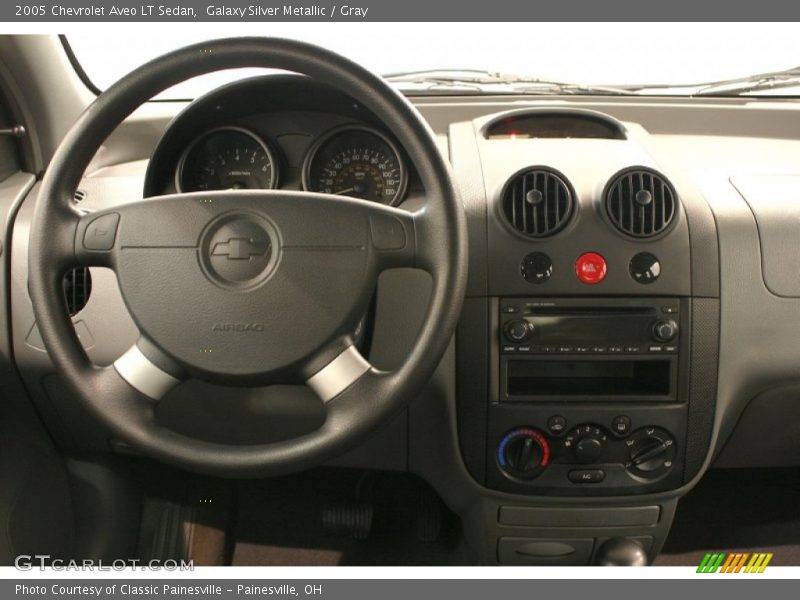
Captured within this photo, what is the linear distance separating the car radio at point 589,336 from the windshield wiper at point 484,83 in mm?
758

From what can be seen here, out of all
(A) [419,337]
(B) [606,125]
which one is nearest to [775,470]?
(B) [606,125]

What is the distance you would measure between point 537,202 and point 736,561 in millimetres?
1150

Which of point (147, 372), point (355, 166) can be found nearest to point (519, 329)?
point (355, 166)

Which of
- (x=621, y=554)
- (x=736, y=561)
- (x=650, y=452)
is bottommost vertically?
(x=736, y=561)

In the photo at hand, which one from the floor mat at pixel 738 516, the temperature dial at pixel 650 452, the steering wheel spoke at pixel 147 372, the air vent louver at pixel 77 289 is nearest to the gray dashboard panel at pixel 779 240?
the temperature dial at pixel 650 452

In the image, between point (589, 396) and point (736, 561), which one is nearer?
point (589, 396)

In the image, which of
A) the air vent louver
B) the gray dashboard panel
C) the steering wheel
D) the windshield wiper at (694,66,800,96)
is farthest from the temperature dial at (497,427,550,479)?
the windshield wiper at (694,66,800,96)

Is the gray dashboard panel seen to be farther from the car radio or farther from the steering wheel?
the steering wheel

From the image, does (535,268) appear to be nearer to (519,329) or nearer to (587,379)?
(519,329)

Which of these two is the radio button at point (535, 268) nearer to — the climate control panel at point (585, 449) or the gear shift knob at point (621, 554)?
the climate control panel at point (585, 449)

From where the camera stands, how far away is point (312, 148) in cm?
131

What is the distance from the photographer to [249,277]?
1.04 m

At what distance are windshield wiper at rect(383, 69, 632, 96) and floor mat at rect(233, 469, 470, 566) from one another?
1016 millimetres

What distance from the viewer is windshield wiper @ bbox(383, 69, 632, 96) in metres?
1.82
